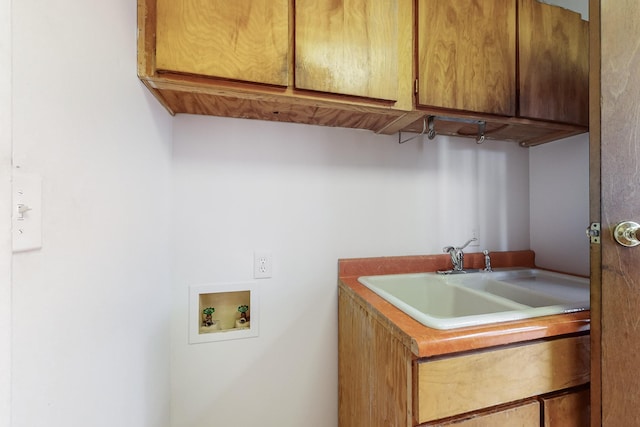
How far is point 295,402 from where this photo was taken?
3.88ft

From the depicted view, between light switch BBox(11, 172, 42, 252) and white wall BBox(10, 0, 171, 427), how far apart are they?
0.02 metres

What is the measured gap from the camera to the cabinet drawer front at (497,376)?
0.63 m

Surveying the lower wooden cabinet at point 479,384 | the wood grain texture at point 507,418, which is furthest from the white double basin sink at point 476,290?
the wood grain texture at point 507,418

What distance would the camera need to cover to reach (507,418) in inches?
27.3

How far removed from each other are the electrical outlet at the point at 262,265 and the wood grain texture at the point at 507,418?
774mm

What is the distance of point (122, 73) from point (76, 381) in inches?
28.0

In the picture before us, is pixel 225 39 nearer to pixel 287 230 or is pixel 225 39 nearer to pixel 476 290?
pixel 287 230

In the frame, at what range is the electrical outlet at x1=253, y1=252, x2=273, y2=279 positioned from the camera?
115 cm

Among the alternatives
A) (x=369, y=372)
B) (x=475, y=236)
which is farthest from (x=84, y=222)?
(x=475, y=236)

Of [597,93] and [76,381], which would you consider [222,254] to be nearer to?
[76,381]

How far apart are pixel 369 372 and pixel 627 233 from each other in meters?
0.82

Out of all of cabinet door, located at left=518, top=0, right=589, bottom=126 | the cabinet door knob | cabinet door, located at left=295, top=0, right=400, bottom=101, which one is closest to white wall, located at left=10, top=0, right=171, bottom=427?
cabinet door, located at left=295, top=0, right=400, bottom=101

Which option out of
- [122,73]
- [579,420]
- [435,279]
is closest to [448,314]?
[435,279]

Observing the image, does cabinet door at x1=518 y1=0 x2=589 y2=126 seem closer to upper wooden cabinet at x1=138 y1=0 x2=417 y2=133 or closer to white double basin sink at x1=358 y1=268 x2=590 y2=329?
upper wooden cabinet at x1=138 y1=0 x2=417 y2=133
